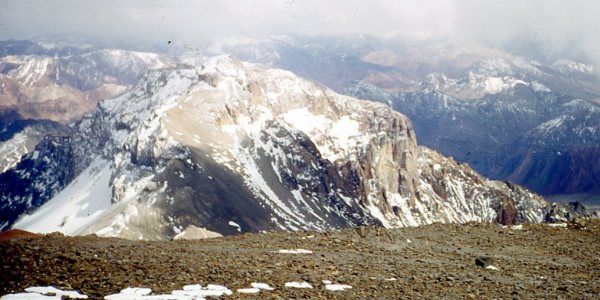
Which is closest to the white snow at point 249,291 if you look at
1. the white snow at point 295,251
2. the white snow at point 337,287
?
the white snow at point 337,287

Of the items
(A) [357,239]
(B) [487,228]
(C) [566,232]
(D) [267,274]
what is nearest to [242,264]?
(D) [267,274]

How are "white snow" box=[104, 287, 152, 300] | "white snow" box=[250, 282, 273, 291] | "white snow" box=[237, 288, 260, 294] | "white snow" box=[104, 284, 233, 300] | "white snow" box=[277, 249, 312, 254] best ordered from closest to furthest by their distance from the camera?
1. "white snow" box=[104, 287, 152, 300]
2. "white snow" box=[104, 284, 233, 300]
3. "white snow" box=[237, 288, 260, 294]
4. "white snow" box=[250, 282, 273, 291]
5. "white snow" box=[277, 249, 312, 254]

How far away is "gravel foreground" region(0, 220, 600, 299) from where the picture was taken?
17.9 metres

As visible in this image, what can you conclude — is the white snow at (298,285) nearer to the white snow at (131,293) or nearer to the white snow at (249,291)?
the white snow at (249,291)

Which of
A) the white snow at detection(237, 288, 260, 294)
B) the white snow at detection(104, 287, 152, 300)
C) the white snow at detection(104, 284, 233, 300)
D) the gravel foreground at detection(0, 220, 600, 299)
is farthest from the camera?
the gravel foreground at detection(0, 220, 600, 299)

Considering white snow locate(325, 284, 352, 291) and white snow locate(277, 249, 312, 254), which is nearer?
white snow locate(325, 284, 352, 291)

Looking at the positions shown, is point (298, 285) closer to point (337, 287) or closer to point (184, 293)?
point (337, 287)

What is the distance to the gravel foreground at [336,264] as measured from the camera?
17891 mm

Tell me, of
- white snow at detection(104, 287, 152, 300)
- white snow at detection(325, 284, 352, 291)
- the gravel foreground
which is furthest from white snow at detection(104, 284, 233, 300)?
white snow at detection(325, 284, 352, 291)

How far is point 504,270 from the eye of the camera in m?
23.5

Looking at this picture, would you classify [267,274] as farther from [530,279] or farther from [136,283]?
[530,279]

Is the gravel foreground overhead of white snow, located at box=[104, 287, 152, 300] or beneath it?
beneath

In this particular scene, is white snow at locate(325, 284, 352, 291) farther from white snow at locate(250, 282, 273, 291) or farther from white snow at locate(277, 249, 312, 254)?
white snow at locate(277, 249, 312, 254)

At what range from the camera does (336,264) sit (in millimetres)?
22547
